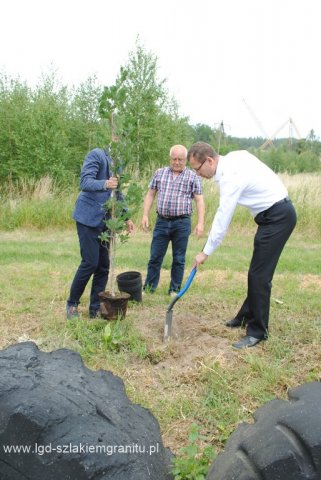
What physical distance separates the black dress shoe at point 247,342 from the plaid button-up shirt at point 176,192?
1987mm

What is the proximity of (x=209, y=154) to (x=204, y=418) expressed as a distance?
7.27 feet

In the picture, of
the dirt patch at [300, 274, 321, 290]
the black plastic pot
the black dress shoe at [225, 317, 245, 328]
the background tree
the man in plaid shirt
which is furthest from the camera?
the background tree

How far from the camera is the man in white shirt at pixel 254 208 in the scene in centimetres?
412

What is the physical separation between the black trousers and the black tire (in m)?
2.80

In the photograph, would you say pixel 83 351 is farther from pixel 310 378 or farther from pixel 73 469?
pixel 73 469

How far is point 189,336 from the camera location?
15.0 feet

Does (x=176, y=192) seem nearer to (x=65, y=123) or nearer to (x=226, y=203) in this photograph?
(x=226, y=203)

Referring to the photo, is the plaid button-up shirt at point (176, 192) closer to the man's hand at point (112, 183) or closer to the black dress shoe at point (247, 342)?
the man's hand at point (112, 183)

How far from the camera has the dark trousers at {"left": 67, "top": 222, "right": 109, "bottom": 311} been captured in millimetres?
4766

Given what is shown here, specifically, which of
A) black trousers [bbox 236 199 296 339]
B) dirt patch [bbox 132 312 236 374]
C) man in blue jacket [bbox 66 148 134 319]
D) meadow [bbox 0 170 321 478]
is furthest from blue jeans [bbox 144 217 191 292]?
black trousers [bbox 236 199 296 339]

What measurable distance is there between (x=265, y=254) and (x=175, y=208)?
1771mm

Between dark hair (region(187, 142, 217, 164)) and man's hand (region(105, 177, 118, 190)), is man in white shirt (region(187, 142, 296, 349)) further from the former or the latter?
man's hand (region(105, 177, 118, 190))

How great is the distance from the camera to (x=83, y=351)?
4.08 meters

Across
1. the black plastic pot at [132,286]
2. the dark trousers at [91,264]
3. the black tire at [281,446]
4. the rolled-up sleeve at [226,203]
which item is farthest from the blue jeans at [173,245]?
the black tire at [281,446]
